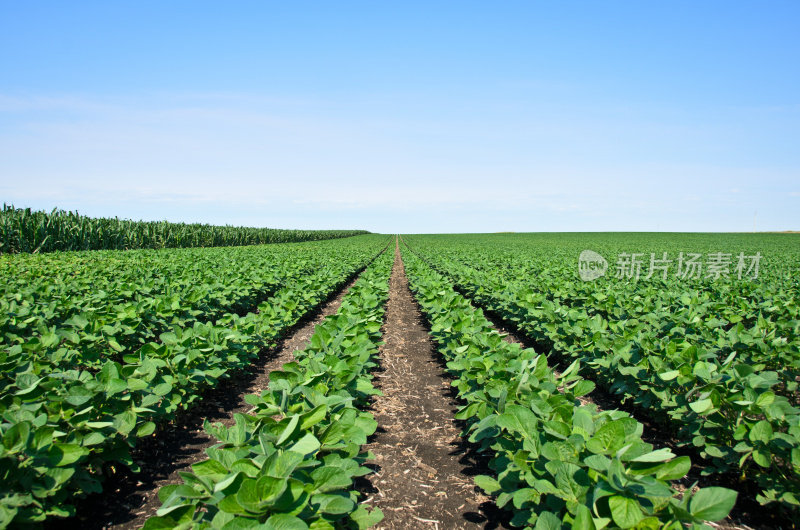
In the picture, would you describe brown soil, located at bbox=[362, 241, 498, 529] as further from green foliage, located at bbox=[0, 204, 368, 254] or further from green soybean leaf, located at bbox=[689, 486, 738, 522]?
green foliage, located at bbox=[0, 204, 368, 254]

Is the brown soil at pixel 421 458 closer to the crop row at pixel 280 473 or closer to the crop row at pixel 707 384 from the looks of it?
the crop row at pixel 280 473

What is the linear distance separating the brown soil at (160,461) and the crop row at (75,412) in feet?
0.74

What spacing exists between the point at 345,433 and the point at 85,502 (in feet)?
7.66

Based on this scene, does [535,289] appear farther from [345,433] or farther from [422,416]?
[345,433]

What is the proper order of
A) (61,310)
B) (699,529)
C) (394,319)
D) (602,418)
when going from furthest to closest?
1. (394,319)
2. (61,310)
3. (602,418)
4. (699,529)

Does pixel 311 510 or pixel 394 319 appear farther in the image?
pixel 394 319

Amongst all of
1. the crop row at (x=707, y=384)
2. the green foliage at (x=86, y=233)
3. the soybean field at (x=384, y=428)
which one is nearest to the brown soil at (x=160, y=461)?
the soybean field at (x=384, y=428)

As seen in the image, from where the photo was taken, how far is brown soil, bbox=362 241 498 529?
3.25 m

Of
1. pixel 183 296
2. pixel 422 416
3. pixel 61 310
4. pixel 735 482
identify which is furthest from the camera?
pixel 183 296

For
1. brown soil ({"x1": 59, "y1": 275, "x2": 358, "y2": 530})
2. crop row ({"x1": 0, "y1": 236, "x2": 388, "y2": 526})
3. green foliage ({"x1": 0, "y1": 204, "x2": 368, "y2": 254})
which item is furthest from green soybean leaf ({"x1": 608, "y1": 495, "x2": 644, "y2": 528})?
green foliage ({"x1": 0, "y1": 204, "x2": 368, "y2": 254})

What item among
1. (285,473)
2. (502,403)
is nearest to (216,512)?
(285,473)

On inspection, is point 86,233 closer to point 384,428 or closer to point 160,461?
point 160,461

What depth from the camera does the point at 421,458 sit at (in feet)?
13.3

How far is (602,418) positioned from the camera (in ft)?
8.83
